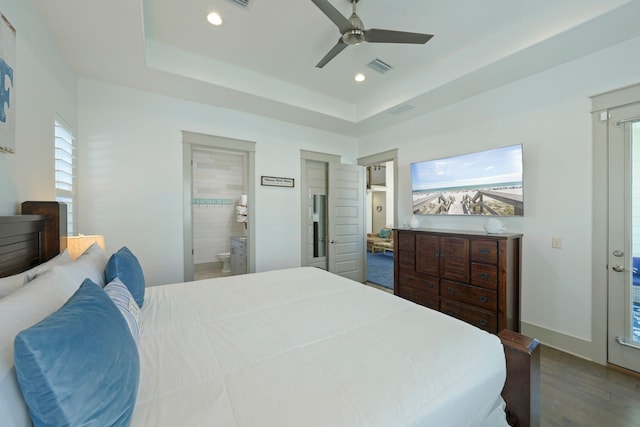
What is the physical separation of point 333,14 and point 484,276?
2.76 meters

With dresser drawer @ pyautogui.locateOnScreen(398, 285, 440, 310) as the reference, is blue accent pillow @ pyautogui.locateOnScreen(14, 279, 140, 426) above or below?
above

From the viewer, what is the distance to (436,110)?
358 centimetres

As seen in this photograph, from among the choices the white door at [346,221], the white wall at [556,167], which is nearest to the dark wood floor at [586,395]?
the white wall at [556,167]

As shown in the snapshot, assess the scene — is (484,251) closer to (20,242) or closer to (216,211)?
(20,242)

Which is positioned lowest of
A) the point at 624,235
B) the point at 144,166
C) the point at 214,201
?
the point at 624,235

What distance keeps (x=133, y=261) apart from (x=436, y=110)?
153 inches

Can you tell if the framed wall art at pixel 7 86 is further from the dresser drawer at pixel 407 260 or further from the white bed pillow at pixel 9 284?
the dresser drawer at pixel 407 260

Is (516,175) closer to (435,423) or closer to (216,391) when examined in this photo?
(435,423)

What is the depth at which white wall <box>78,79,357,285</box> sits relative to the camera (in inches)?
110

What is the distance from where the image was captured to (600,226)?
7.56 feet

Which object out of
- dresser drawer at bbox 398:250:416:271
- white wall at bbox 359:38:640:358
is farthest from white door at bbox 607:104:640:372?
dresser drawer at bbox 398:250:416:271

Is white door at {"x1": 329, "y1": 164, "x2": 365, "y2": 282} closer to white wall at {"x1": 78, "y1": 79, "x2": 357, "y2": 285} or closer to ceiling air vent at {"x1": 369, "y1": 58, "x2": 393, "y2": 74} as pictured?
white wall at {"x1": 78, "y1": 79, "x2": 357, "y2": 285}

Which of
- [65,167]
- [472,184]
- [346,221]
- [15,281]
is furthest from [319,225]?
[15,281]

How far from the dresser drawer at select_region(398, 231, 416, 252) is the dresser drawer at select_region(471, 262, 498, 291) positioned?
0.75m
